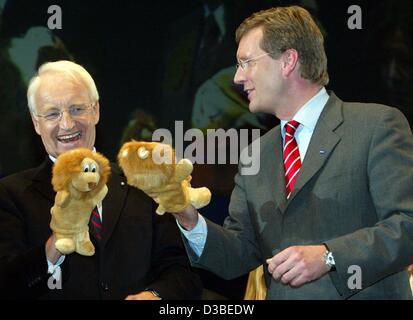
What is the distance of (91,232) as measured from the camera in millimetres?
2252

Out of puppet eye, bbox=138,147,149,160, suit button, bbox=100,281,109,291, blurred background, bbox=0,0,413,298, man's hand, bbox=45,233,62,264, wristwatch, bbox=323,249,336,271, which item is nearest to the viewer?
puppet eye, bbox=138,147,149,160

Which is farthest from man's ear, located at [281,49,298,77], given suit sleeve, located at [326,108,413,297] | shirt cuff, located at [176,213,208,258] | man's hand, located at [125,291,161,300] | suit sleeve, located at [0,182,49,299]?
suit sleeve, located at [0,182,49,299]

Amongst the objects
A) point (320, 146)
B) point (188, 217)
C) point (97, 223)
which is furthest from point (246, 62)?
point (97, 223)

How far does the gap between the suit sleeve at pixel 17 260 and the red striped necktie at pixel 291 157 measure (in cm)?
72

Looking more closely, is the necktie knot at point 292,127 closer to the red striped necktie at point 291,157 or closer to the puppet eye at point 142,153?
the red striped necktie at point 291,157

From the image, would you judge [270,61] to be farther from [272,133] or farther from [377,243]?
[377,243]

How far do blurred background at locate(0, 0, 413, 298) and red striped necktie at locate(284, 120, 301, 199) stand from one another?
1488 mm

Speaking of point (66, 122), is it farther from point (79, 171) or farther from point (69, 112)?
point (79, 171)

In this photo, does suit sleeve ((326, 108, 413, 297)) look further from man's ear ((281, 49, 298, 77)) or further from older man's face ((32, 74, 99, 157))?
older man's face ((32, 74, 99, 157))

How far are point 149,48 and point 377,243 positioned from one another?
2.23m

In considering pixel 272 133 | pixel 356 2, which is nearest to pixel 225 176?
pixel 356 2

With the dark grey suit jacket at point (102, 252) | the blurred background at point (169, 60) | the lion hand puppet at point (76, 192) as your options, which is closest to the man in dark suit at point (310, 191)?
the dark grey suit jacket at point (102, 252)

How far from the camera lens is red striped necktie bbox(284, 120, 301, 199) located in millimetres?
2189

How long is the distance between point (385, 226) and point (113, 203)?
82 centimetres
